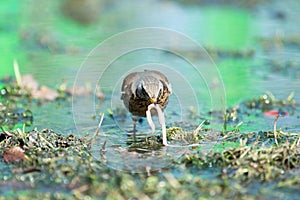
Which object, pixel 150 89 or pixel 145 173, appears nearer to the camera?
pixel 145 173

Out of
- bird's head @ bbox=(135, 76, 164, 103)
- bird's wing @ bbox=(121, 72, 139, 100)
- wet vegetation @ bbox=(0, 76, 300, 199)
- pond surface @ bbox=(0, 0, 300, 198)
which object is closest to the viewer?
wet vegetation @ bbox=(0, 76, 300, 199)

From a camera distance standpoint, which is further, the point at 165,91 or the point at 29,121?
the point at 29,121

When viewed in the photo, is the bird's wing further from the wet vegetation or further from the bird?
the wet vegetation

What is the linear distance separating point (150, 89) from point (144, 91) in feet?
0.18

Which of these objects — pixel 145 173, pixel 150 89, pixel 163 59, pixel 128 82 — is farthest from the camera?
pixel 163 59

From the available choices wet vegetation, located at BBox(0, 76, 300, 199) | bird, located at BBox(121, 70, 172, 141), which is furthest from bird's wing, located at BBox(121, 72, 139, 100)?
wet vegetation, located at BBox(0, 76, 300, 199)

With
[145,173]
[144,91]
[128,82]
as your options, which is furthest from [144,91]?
[145,173]

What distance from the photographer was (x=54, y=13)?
42.1ft

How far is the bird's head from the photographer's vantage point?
5512mm

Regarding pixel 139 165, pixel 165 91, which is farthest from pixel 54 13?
pixel 139 165

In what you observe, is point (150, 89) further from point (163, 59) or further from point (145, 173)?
point (163, 59)

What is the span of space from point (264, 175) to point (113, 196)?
1129 millimetres

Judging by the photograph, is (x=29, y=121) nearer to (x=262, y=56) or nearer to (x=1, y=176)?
(x=1, y=176)

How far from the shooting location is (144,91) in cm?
552
